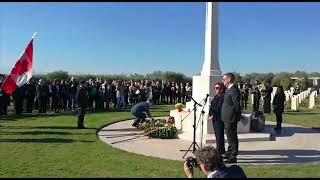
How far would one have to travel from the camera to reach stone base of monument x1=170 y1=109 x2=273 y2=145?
42.9ft

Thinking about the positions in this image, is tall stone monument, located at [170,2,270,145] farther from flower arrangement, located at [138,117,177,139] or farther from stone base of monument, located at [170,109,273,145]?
flower arrangement, located at [138,117,177,139]

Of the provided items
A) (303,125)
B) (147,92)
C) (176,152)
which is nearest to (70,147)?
(176,152)

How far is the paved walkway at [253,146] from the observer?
10.6m

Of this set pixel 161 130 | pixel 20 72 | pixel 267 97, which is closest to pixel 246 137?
pixel 161 130

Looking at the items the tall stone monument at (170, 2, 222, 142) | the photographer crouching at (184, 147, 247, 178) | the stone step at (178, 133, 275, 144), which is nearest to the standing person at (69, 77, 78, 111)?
the tall stone monument at (170, 2, 222, 142)

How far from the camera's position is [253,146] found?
12227 millimetres

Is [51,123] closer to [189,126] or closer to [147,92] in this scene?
[189,126]

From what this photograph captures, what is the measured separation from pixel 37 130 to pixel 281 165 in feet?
27.0

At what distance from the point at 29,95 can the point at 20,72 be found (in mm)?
7973

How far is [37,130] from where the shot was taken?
48.0 ft

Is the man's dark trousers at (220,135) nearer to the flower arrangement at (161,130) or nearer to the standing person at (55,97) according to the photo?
the flower arrangement at (161,130)

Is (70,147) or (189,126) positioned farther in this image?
(189,126)

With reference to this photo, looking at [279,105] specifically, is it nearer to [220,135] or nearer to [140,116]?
[140,116]

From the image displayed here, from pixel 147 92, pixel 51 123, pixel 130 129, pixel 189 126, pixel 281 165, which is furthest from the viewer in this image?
pixel 147 92
